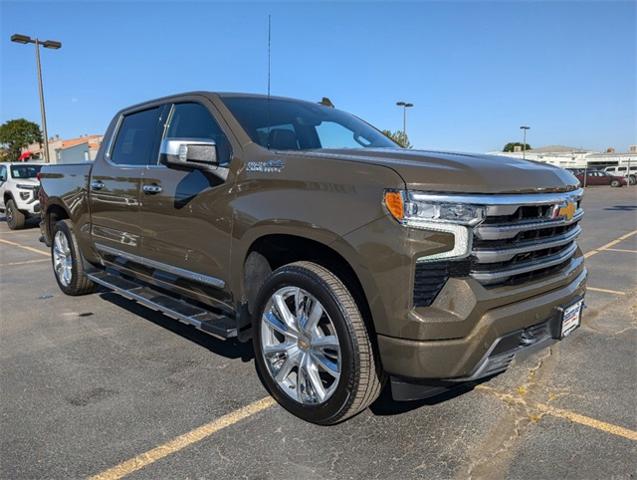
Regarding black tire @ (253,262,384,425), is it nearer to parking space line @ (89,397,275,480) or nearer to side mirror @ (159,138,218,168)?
parking space line @ (89,397,275,480)

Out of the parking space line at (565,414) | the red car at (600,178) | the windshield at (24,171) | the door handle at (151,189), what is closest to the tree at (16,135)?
the windshield at (24,171)

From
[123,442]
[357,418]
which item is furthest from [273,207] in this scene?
[123,442]

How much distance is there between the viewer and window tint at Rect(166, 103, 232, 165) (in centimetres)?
347

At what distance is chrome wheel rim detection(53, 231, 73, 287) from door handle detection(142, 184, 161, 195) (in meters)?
2.06

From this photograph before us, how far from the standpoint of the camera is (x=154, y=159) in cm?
416

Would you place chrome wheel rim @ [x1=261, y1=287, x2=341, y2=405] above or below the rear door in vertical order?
below

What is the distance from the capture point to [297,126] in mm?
3811

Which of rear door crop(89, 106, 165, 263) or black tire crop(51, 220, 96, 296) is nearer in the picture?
rear door crop(89, 106, 165, 263)

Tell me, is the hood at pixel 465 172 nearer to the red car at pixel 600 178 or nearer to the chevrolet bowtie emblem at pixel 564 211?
the chevrolet bowtie emblem at pixel 564 211

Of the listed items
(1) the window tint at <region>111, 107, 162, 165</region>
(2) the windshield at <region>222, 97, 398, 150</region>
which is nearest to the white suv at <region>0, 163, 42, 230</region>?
(1) the window tint at <region>111, 107, 162, 165</region>

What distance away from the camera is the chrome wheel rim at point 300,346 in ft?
9.10

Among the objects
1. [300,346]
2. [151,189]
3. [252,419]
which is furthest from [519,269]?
[151,189]

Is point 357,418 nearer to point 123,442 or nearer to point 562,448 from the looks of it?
point 562,448

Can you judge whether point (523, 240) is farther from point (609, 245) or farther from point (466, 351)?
point (609, 245)
